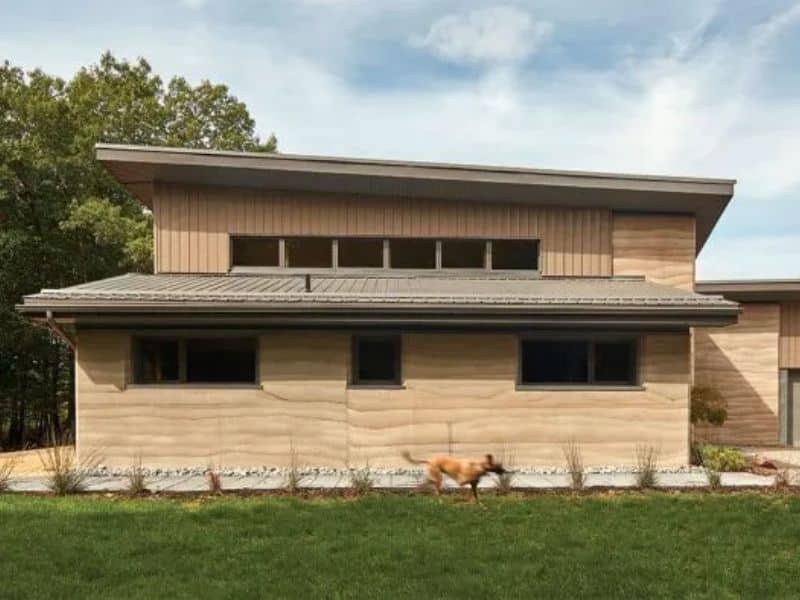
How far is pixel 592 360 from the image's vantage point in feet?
37.0

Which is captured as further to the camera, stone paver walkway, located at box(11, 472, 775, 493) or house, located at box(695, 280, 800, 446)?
house, located at box(695, 280, 800, 446)

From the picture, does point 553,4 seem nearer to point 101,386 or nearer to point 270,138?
point 101,386

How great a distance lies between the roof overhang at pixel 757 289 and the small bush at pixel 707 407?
2.82 meters

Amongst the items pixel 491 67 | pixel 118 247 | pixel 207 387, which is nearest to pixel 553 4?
pixel 491 67

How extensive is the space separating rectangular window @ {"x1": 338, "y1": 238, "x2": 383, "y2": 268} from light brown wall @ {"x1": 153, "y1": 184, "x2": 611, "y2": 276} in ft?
0.77

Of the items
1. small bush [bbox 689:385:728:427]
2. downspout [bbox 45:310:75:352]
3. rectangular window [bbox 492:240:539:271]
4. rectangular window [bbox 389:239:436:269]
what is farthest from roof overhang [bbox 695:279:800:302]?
downspout [bbox 45:310:75:352]

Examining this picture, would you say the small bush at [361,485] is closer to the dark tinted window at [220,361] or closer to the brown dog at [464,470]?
the brown dog at [464,470]

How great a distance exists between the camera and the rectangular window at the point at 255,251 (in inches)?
571

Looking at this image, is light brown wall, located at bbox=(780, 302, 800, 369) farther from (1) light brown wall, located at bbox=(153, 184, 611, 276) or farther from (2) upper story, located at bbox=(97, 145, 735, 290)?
(1) light brown wall, located at bbox=(153, 184, 611, 276)

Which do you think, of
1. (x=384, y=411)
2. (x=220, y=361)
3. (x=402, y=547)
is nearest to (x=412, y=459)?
(x=384, y=411)

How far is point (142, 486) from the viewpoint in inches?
350

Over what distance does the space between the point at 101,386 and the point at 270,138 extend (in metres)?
20.7

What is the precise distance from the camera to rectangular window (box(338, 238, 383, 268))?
48.1 feet

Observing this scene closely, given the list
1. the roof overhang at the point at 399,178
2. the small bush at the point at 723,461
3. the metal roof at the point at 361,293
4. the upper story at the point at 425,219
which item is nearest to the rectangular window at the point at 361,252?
the upper story at the point at 425,219
